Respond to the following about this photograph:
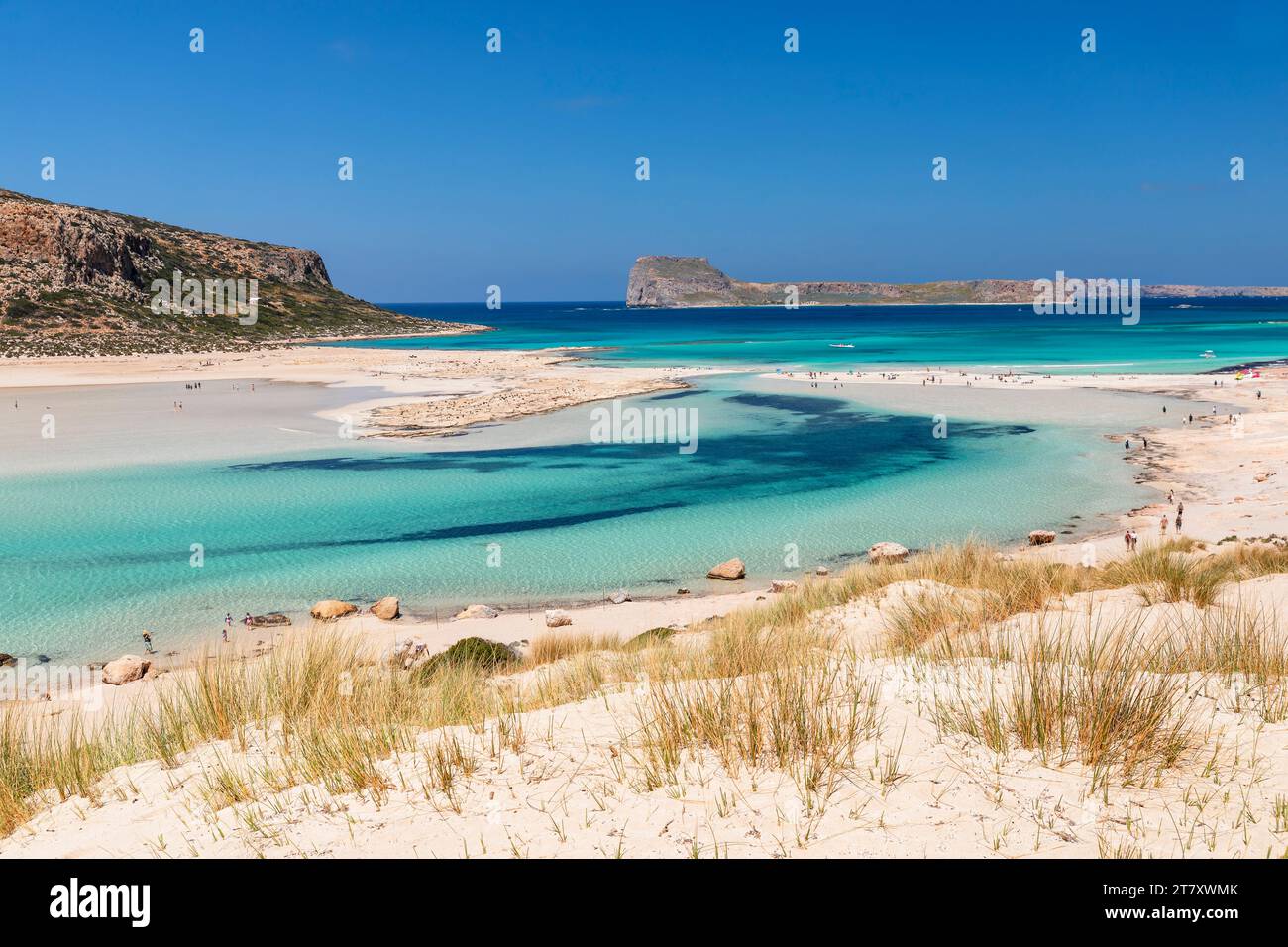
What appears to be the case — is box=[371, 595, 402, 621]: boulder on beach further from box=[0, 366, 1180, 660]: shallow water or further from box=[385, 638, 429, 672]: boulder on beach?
box=[385, 638, 429, 672]: boulder on beach

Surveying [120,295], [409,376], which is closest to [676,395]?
[409,376]

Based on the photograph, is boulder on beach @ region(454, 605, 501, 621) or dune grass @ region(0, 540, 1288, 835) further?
boulder on beach @ region(454, 605, 501, 621)

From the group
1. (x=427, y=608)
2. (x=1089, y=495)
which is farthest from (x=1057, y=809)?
(x=1089, y=495)

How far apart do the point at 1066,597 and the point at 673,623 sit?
5684 mm

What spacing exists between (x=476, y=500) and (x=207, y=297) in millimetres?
96757

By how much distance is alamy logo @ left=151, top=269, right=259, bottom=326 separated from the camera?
88.8m

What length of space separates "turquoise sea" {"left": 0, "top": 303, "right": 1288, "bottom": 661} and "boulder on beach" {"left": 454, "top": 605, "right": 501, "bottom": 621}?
522mm

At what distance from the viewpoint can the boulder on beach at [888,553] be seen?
15445 mm

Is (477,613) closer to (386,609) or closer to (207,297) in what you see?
(386,609)

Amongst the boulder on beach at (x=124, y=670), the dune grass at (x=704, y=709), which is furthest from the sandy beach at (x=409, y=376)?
the dune grass at (x=704, y=709)

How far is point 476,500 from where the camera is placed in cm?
2145
